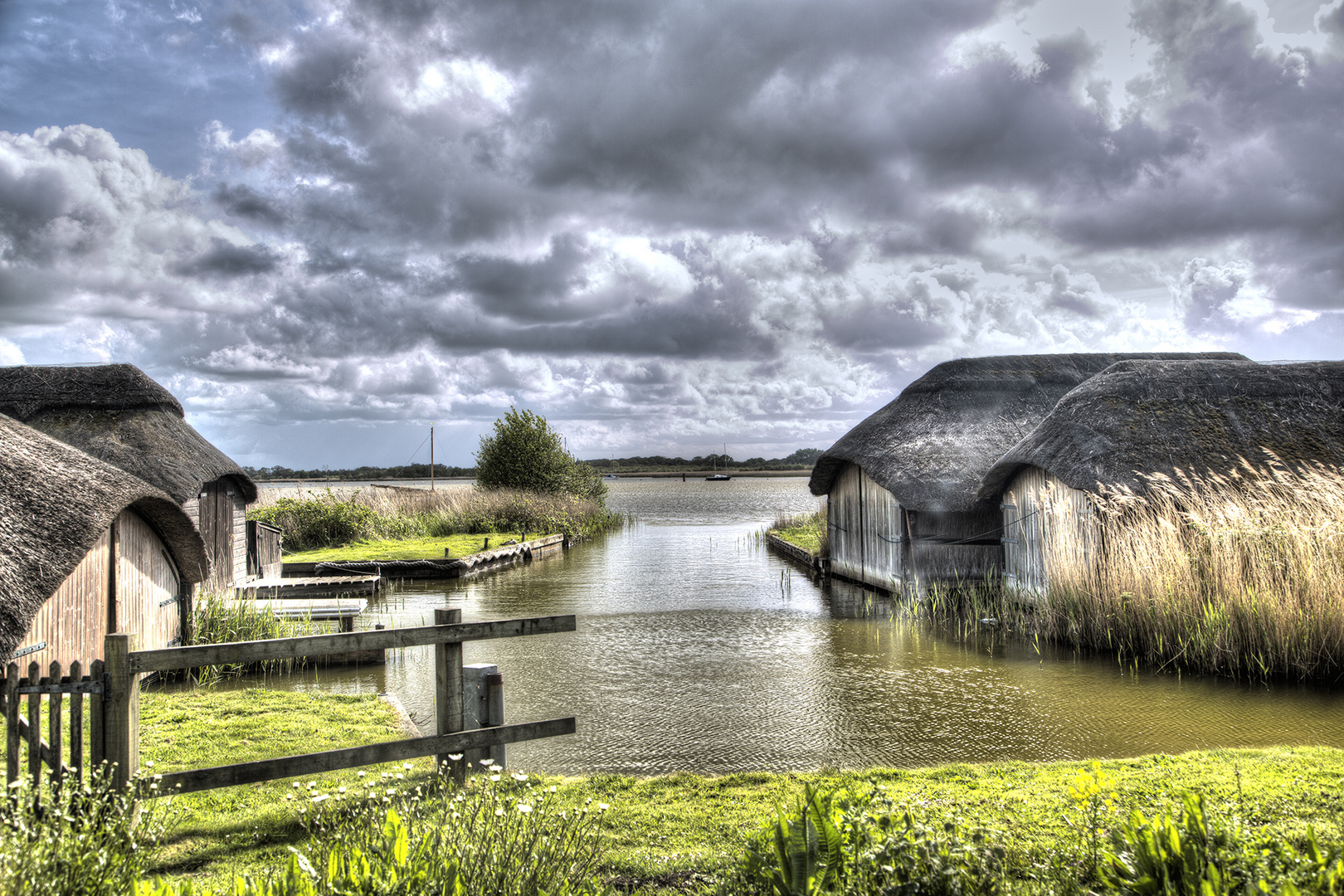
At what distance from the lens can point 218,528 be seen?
1449cm

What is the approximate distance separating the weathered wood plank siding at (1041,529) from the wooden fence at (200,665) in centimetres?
970

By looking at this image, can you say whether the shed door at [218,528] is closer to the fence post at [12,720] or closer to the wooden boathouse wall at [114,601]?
the wooden boathouse wall at [114,601]

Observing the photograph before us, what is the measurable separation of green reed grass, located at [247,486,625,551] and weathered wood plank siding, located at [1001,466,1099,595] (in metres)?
20.2

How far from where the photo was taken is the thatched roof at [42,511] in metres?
6.13

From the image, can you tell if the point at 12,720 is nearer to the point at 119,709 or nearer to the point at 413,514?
the point at 119,709

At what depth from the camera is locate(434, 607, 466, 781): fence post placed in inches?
210

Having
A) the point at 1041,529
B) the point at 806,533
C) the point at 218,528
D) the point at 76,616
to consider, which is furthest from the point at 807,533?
the point at 76,616

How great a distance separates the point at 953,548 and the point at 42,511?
48.6 feet

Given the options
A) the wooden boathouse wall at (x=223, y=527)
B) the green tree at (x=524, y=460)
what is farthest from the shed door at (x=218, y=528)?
the green tree at (x=524, y=460)

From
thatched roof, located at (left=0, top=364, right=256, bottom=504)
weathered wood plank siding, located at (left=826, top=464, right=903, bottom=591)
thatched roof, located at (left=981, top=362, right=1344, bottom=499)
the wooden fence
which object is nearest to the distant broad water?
weathered wood plank siding, located at (left=826, top=464, right=903, bottom=591)

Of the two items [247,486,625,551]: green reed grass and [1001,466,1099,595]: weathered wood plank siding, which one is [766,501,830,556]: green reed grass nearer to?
[1001,466,1099,595]: weathered wood plank siding

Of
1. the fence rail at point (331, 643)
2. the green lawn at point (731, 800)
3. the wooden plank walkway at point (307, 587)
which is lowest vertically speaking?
the green lawn at point (731, 800)

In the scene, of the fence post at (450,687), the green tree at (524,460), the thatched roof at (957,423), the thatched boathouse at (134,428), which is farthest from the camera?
the green tree at (524,460)

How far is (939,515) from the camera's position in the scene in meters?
16.2
